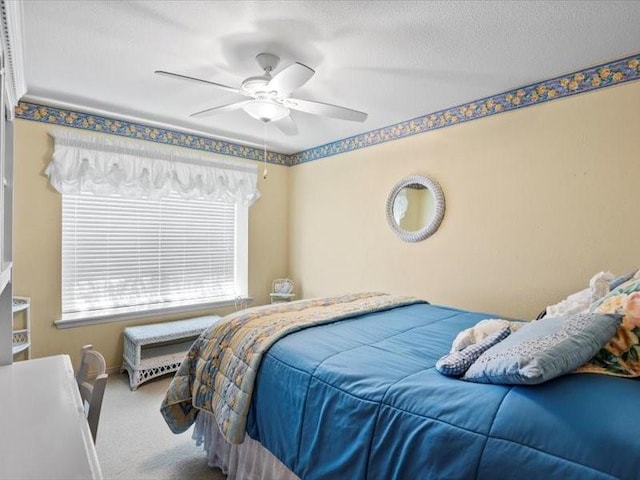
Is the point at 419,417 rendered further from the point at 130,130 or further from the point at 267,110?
the point at 130,130

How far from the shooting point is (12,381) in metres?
1.45

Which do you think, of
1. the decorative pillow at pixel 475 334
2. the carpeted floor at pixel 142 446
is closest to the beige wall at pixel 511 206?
the decorative pillow at pixel 475 334

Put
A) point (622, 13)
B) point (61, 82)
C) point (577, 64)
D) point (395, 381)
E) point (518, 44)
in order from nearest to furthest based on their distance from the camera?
point (395, 381)
point (622, 13)
point (518, 44)
point (577, 64)
point (61, 82)

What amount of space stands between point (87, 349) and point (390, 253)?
2.60m

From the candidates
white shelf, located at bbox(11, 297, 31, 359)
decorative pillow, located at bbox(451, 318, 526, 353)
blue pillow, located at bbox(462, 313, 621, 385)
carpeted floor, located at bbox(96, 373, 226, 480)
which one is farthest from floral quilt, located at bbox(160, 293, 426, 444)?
white shelf, located at bbox(11, 297, 31, 359)

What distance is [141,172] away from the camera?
3.33 meters

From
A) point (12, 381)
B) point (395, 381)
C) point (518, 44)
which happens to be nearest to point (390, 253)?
point (518, 44)

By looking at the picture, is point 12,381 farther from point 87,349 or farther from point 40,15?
point 40,15

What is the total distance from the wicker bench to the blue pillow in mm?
2658

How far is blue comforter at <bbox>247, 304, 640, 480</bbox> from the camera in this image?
92 centimetres

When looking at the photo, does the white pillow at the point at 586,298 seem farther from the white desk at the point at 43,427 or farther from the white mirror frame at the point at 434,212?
the white desk at the point at 43,427

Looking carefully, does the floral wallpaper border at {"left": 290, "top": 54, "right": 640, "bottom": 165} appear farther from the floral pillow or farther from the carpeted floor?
the carpeted floor

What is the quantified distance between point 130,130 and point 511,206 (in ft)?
11.1

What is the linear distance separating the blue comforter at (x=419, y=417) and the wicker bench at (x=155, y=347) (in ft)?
5.80
